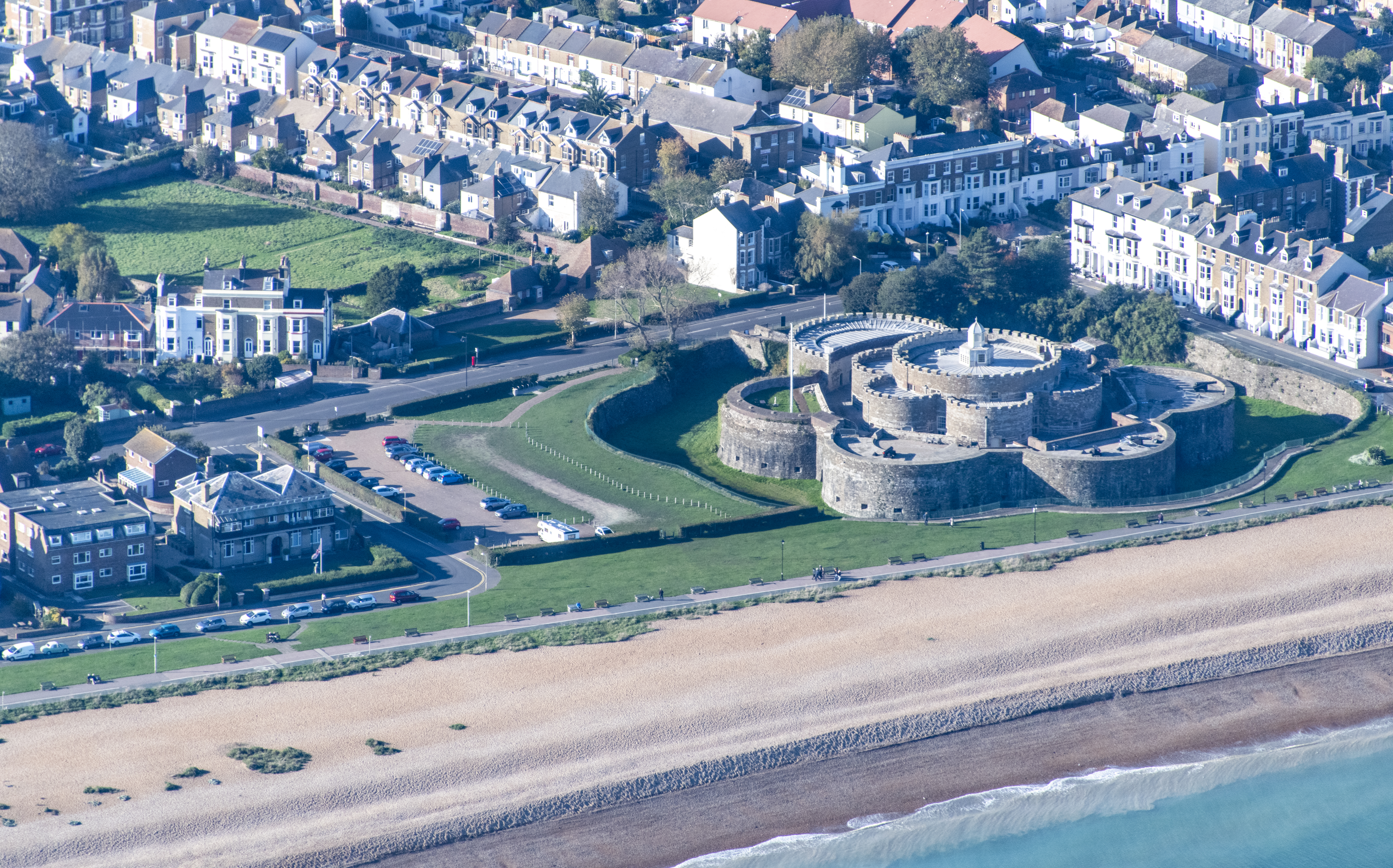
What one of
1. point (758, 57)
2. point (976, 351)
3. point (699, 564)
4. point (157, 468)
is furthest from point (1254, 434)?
→ point (758, 57)

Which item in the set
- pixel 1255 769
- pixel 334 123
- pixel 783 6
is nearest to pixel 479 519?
pixel 1255 769

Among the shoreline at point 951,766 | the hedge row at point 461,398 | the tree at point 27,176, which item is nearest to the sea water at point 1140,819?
the shoreline at point 951,766

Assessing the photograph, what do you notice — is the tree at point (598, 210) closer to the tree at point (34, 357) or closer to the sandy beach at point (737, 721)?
the tree at point (34, 357)

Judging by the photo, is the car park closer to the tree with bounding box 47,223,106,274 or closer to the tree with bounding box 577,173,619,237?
the tree with bounding box 47,223,106,274

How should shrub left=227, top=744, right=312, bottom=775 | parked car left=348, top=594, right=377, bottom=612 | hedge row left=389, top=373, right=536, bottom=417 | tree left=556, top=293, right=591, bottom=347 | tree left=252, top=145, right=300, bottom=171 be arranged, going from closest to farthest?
shrub left=227, top=744, right=312, bottom=775, parked car left=348, top=594, right=377, bottom=612, hedge row left=389, top=373, right=536, bottom=417, tree left=556, top=293, right=591, bottom=347, tree left=252, top=145, right=300, bottom=171

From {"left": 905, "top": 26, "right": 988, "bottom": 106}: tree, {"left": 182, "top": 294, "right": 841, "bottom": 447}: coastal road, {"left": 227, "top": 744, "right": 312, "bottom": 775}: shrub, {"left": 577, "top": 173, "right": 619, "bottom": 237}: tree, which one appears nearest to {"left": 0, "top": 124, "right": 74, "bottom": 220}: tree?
{"left": 577, "top": 173, "right": 619, "bottom": 237}: tree

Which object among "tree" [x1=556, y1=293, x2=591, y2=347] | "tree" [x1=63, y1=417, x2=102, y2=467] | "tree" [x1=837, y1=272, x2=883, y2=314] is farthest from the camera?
"tree" [x1=556, y1=293, x2=591, y2=347]

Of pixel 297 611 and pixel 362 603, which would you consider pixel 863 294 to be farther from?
pixel 297 611
